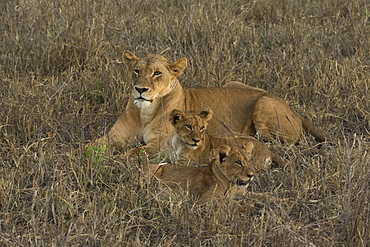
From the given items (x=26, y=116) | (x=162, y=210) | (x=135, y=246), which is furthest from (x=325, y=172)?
(x=26, y=116)

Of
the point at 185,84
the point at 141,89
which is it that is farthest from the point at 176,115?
the point at 185,84

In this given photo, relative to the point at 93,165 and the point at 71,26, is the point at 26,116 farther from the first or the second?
the point at 71,26

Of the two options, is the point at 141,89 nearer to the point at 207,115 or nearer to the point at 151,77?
the point at 151,77

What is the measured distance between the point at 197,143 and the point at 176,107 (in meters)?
0.79

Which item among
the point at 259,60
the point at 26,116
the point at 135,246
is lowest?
the point at 259,60

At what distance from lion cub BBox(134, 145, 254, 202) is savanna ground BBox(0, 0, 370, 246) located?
6.0 inches

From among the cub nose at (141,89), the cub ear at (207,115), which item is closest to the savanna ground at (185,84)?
the cub nose at (141,89)

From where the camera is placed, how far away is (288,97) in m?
5.91

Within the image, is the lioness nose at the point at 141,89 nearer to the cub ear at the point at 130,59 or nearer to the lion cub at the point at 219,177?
the cub ear at the point at 130,59

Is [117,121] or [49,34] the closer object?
[117,121]

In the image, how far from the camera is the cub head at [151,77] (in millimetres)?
4988

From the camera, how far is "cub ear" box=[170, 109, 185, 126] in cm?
457

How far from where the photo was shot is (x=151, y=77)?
5051 mm

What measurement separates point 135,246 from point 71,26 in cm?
395
